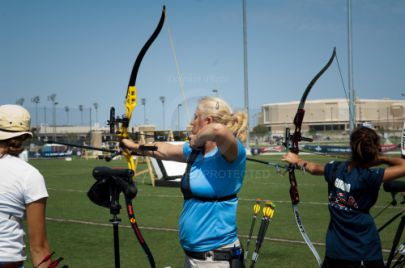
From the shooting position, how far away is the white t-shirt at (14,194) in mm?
2529

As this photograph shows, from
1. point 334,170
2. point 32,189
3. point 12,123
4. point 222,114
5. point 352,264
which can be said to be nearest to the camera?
point 32,189

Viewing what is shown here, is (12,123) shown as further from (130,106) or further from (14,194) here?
(130,106)

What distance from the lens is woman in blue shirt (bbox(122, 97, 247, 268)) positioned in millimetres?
3133

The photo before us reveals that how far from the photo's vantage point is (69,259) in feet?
20.4

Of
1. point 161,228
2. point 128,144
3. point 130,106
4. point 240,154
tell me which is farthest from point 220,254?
point 161,228

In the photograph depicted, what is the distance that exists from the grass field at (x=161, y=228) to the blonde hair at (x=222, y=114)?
2.97 meters

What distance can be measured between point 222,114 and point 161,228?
5.22 m

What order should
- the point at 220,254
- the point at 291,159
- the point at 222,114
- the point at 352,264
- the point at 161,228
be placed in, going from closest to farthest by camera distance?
the point at 220,254 < the point at 222,114 < the point at 352,264 < the point at 291,159 < the point at 161,228

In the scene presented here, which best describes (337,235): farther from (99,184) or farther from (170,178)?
(170,178)

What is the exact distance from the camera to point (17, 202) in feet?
8.39

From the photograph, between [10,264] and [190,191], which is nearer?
[10,264]

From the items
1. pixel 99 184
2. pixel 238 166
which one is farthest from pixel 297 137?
pixel 99 184

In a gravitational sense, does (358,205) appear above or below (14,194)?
below

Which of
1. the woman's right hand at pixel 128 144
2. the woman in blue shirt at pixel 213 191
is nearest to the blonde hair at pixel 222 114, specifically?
the woman in blue shirt at pixel 213 191
